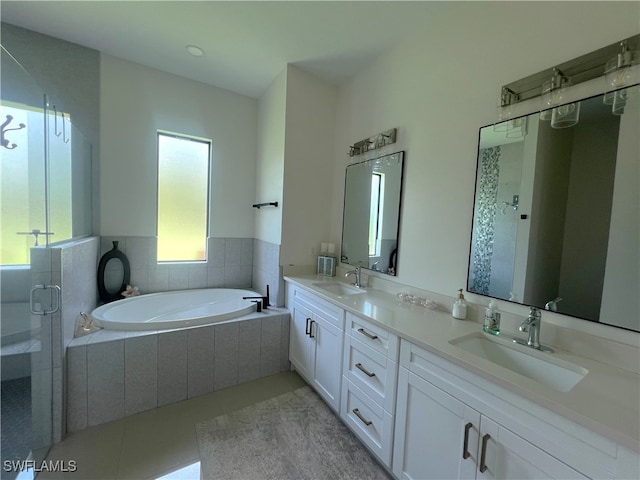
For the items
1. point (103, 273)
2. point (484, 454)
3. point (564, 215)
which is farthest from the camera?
Result: point (103, 273)

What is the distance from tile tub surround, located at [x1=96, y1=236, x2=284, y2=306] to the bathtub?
15 centimetres

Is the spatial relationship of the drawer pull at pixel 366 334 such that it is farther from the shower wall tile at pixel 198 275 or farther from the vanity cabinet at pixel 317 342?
the shower wall tile at pixel 198 275

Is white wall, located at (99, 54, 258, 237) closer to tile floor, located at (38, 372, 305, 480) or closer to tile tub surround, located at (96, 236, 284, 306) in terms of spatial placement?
tile tub surround, located at (96, 236, 284, 306)

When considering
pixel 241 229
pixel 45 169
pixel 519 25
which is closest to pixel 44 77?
pixel 45 169

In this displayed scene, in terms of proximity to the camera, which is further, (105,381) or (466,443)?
(105,381)

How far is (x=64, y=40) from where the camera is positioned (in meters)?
2.35

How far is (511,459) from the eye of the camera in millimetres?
932

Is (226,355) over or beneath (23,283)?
beneath

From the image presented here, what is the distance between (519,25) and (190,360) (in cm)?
304

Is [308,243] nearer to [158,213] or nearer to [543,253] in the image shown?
[158,213]

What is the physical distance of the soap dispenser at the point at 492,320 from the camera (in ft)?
4.44

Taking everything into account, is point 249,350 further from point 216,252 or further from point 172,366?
point 216,252

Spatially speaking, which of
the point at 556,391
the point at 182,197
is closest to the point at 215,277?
the point at 182,197

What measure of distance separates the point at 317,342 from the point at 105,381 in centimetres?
150
